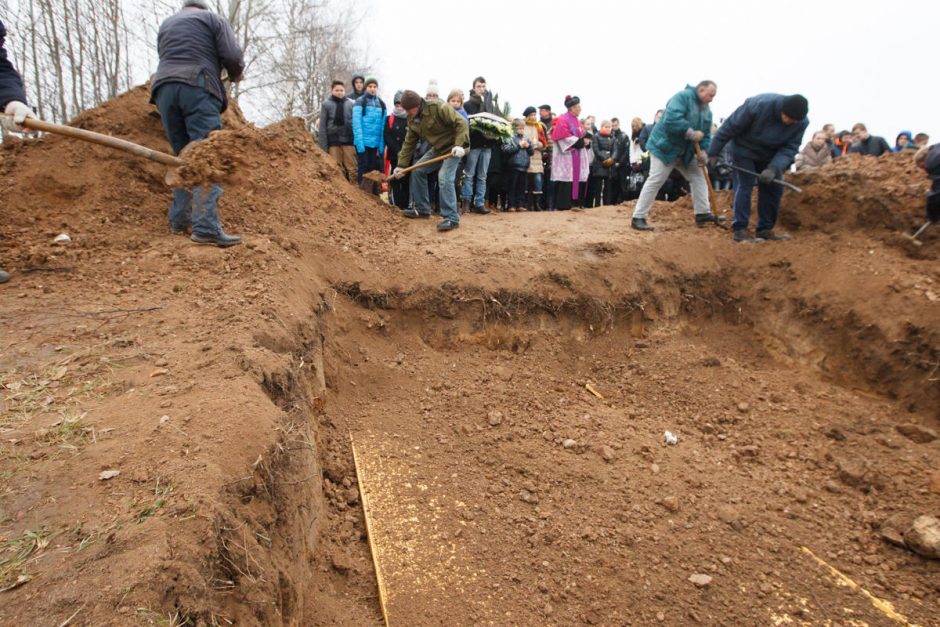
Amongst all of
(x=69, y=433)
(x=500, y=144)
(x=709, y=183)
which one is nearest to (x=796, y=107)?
(x=709, y=183)

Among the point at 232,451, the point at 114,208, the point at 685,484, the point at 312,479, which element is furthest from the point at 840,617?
the point at 114,208

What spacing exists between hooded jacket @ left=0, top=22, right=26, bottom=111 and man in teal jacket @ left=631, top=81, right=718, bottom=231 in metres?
6.09

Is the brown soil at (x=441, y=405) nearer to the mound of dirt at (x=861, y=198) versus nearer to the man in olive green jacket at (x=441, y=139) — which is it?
the mound of dirt at (x=861, y=198)

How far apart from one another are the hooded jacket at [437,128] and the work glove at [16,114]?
3.75 meters

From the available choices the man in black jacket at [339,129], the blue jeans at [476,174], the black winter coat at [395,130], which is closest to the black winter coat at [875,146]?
the blue jeans at [476,174]

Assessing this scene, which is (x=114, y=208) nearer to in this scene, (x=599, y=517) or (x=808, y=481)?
(x=599, y=517)

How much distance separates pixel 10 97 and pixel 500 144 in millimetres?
5652

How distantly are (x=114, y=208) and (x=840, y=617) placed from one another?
19.7ft

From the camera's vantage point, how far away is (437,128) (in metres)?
6.60

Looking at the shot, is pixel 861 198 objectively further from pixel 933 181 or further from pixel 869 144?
pixel 869 144

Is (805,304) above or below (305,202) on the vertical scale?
below

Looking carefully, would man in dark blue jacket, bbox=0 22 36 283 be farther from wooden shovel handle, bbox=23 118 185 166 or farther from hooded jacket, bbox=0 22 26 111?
wooden shovel handle, bbox=23 118 185 166

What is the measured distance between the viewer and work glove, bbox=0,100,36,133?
146 inches

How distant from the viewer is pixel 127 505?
1.86 m
